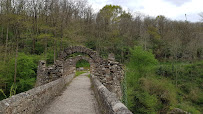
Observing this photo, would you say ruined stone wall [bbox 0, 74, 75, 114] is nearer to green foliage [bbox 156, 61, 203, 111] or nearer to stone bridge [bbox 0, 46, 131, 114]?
stone bridge [bbox 0, 46, 131, 114]

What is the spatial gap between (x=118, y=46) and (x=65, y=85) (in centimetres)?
2410

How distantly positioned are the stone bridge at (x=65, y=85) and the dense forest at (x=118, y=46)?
109 inches

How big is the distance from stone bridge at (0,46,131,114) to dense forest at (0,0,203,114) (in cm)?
278

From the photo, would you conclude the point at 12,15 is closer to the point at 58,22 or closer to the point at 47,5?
the point at 58,22

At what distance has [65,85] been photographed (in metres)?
13.5

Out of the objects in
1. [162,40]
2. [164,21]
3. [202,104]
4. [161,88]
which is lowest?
[202,104]

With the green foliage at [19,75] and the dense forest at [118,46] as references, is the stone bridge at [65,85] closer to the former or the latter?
the dense forest at [118,46]

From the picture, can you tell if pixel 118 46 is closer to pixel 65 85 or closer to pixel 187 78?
pixel 187 78

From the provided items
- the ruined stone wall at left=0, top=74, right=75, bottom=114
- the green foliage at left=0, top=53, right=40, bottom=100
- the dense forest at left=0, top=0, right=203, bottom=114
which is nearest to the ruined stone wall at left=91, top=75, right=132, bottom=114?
the ruined stone wall at left=0, top=74, right=75, bottom=114

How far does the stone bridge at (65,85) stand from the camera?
4.32 metres

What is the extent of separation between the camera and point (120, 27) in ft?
127

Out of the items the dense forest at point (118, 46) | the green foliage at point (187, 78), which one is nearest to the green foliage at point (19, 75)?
the dense forest at point (118, 46)

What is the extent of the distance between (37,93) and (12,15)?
12384mm

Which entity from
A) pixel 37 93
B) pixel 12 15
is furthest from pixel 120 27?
pixel 37 93
